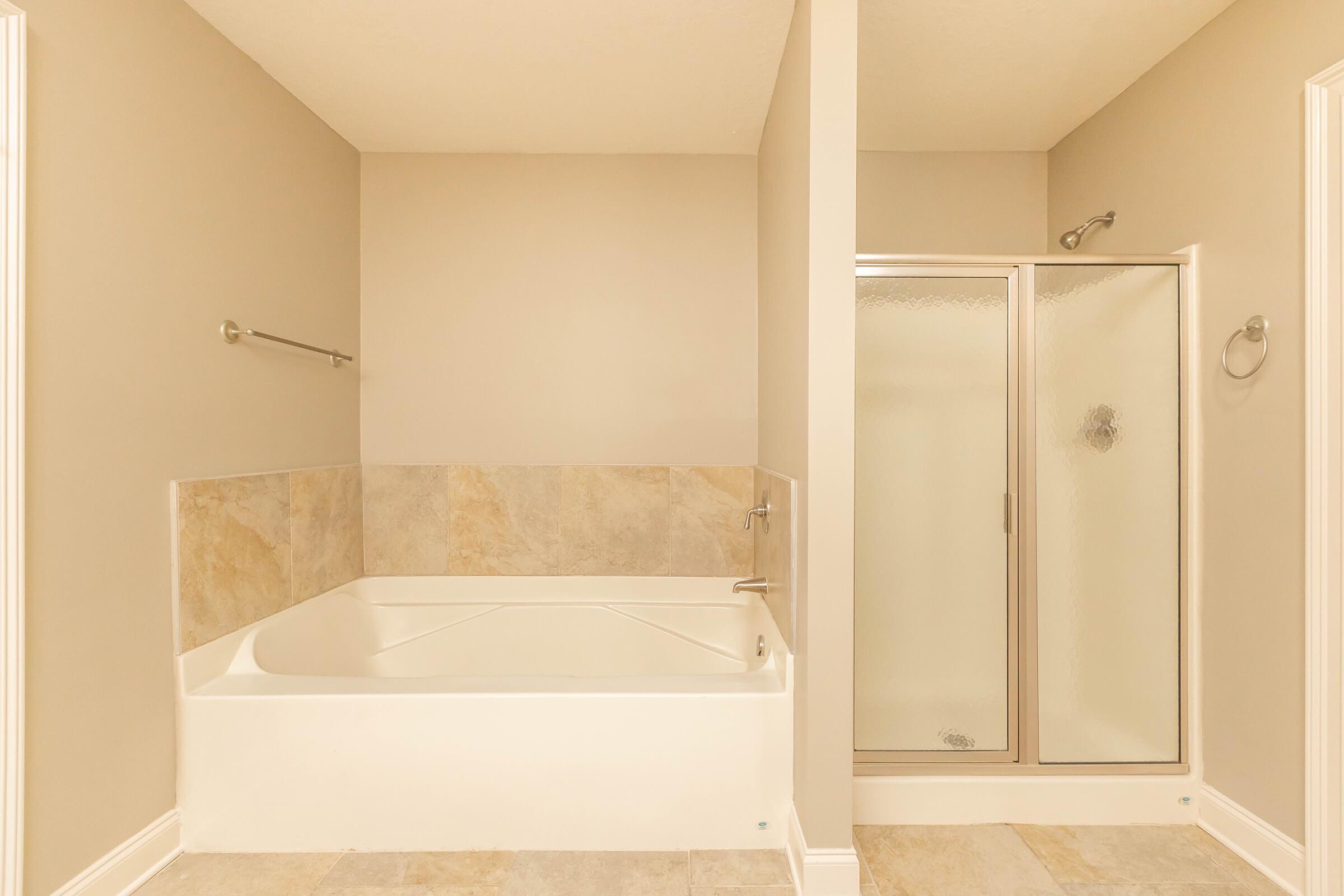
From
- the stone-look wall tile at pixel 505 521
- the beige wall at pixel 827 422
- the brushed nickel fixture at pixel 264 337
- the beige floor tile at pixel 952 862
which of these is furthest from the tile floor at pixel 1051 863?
the brushed nickel fixture at pixel 264 337

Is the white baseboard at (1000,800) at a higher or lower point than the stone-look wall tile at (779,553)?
lower

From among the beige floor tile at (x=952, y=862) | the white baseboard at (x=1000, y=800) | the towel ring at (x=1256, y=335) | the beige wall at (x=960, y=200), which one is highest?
the beige wall at (x=960, y=200)

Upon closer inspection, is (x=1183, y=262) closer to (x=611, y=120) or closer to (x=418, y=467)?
(x=611, y=120)

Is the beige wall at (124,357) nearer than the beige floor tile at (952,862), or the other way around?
the beige wall at (124,357)

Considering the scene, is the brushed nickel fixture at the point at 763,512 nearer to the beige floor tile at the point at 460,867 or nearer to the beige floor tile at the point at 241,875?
the beige floor tile at the point at 460,867

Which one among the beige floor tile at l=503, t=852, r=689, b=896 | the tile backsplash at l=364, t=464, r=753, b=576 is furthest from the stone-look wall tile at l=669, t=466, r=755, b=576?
the beige floor tile at l=503, t=852, r=689, b=896

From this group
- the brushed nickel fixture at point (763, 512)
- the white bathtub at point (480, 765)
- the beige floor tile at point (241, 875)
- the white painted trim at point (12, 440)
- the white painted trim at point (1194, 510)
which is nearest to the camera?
the white painted trim at point (12, 440)

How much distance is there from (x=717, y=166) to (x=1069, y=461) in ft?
Answer: 5.73

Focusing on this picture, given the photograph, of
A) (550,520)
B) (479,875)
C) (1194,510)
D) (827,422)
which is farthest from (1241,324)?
(479,875)

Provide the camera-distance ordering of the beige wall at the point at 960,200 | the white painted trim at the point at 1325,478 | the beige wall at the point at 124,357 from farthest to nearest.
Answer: the beige wall at the point at 960,200
the white painted trim at the point at 1325,478
the beige wall at the point at 124,357

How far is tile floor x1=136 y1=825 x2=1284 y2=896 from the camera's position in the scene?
175 cm

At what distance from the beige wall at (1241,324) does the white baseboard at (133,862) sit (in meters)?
2.87

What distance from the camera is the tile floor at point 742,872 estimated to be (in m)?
1.75

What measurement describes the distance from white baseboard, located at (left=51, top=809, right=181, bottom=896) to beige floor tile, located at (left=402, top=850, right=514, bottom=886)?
616 mm
